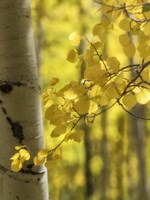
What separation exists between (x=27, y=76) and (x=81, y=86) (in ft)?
0.68

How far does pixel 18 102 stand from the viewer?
65.9 inches

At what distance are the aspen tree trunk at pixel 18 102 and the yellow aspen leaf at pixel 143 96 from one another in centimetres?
34

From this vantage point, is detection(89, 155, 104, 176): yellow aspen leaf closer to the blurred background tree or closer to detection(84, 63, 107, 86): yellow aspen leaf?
the blurred background tree

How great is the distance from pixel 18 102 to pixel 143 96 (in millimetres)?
404

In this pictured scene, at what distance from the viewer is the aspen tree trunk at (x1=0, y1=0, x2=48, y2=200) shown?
5.36 ft

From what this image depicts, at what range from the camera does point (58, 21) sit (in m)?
9.99

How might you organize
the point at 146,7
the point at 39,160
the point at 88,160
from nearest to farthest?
the point at 146,7 < the point at 39,160 < the point at 88,160

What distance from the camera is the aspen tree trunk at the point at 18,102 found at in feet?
5.36

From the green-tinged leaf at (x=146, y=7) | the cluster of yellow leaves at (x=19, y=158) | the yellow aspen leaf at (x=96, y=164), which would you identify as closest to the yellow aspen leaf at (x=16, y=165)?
the cluster of yellow leaves at (x=19, y=158)

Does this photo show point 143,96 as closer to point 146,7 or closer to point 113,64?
point 113,64

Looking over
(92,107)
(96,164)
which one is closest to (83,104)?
(92,107)

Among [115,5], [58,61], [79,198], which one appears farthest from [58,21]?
[115,5]

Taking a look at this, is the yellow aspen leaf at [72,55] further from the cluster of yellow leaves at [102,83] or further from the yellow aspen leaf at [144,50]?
the yellow aspen leaf at [144,50]

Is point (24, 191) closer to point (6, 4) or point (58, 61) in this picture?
point (6, 4)
